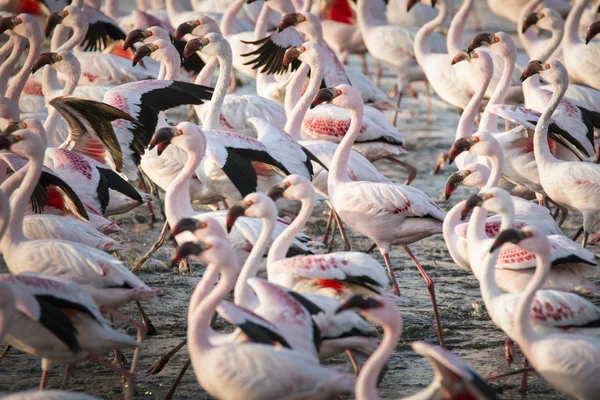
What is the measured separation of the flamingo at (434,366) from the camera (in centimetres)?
385

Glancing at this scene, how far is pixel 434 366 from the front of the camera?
159 inches

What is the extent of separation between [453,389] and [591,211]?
11.7 ft

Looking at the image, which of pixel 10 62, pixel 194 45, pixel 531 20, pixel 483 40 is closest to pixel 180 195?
pixel 194 45

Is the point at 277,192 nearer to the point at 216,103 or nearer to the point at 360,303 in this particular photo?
the point at 360,303

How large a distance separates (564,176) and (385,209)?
4.74 ft

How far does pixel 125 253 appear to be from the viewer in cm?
770

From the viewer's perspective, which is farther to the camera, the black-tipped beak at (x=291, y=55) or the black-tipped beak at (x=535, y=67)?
the black-tipped beak at (x=291, y=55)

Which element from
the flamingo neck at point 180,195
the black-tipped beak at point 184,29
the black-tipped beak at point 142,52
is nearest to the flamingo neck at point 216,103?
the black-tipped beak at point 142,52

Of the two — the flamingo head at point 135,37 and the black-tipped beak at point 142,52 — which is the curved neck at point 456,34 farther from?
the black-tipped beak at point 142,52

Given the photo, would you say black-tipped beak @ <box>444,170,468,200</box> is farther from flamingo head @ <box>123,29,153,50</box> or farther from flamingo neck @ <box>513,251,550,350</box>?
flamingo head @ <box>123,29,153,50</box>

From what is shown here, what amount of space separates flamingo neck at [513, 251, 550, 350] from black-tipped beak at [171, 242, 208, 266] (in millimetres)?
1451

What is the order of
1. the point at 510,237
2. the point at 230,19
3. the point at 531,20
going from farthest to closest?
the point at 230,19 → the point at 531,20 → the point at 510,237

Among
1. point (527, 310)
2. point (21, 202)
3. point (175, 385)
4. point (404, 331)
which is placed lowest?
point (404, 331)

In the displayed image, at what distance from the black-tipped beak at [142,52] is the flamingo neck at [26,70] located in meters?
0.88
